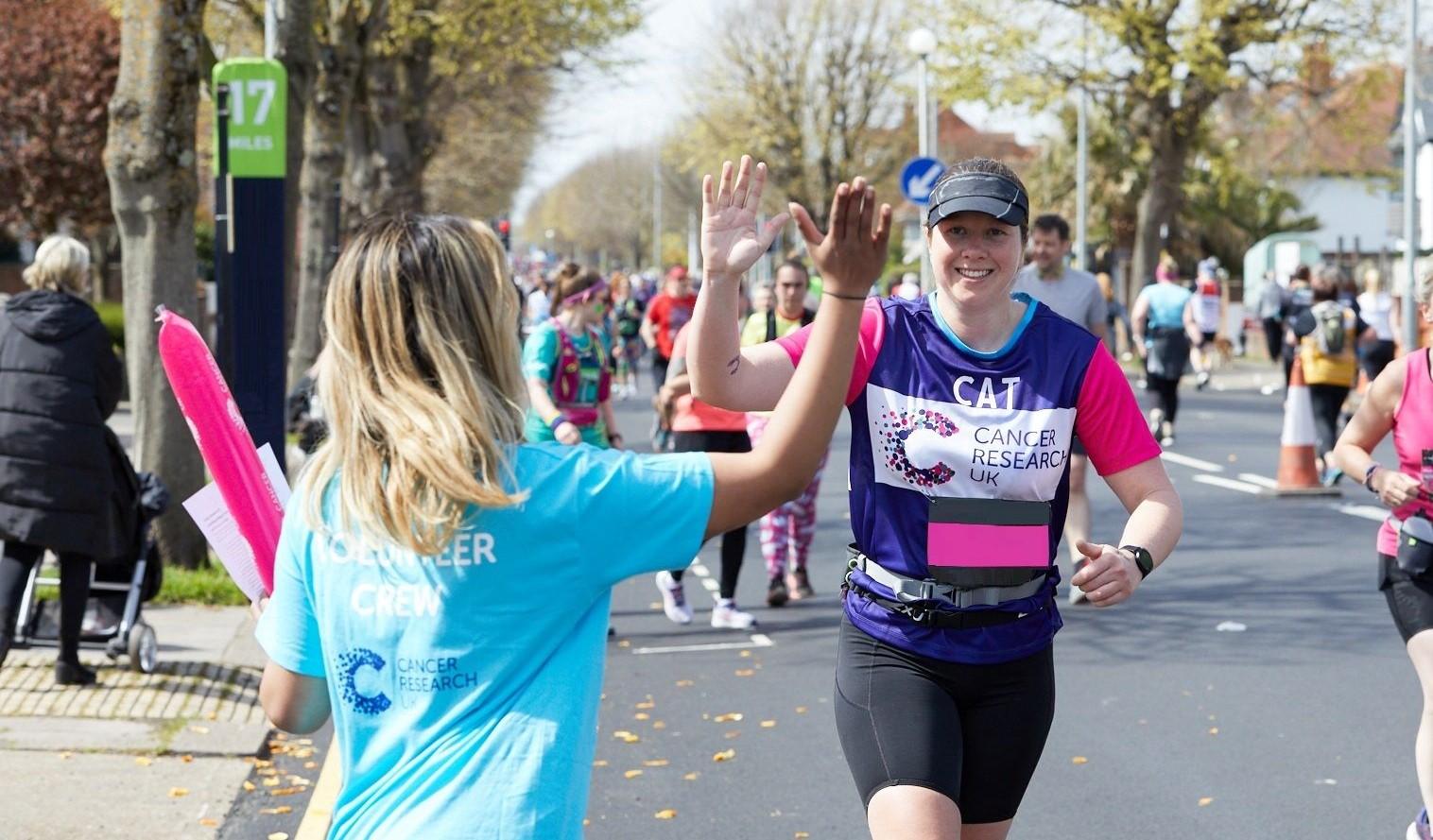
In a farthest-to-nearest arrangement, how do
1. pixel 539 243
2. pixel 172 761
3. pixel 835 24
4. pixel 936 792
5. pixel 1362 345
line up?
pixel 539 243 < pixel 835 24 < pixel 1362 345 < pixel 172 761 < pixel 936 792

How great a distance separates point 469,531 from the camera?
2.51m

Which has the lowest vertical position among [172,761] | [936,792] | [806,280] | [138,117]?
[172,761]

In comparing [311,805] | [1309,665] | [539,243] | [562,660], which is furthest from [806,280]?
[539,243]

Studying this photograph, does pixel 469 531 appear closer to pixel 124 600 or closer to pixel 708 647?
pixel 124 600

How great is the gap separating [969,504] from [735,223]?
3.80ft

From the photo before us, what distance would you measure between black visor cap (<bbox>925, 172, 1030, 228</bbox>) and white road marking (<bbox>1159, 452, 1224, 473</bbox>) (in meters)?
13.5

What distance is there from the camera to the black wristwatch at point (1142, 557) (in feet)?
12.0

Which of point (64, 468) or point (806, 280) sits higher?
point (806, 280)

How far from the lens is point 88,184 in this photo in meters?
37.7

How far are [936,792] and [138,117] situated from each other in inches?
298

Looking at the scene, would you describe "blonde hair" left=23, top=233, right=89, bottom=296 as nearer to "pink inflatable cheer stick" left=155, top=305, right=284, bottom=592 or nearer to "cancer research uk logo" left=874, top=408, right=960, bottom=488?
"cancer research uk logo" left=874, top=408, right=960, bottom=488

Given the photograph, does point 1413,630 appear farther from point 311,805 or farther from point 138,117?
point 138,117

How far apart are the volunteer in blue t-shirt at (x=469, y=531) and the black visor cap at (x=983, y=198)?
1.32 metres

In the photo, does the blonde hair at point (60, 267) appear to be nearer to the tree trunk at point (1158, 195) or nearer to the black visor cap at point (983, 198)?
the black visor cap at point (983, 198)
